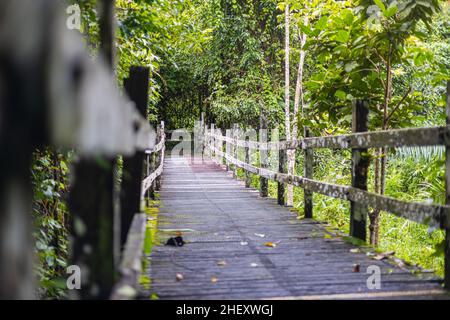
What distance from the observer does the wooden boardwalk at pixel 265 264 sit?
2967 millimetres

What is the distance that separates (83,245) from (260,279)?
1.92 m

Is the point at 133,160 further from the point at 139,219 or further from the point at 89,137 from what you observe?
the point at 89,137

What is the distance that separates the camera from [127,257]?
6.57 ft

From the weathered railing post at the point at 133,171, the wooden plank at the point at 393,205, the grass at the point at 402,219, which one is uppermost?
the weathered railing post at the point at 133,171

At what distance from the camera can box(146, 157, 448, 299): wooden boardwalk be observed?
2967 mm

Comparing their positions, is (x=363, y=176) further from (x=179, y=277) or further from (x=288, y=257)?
(x=179, y=277)

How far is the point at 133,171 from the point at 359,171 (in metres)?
2.30

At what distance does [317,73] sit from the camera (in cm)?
589

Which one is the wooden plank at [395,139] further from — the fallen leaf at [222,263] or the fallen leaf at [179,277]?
the fallen leaf at [179,277]

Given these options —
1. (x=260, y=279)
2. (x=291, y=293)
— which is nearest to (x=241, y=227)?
(x=260, y=279)

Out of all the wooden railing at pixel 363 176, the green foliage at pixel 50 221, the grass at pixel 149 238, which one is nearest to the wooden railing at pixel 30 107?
the grass at pixel 149 238

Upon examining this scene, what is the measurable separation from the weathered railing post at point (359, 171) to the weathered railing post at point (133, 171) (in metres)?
2.09

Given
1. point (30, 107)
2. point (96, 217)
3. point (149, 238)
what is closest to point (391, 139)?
point (149, 238)
